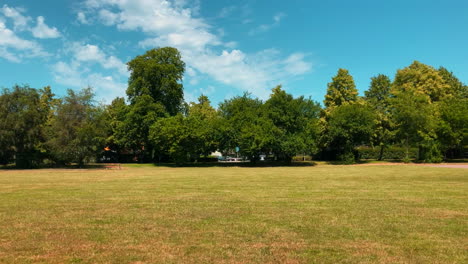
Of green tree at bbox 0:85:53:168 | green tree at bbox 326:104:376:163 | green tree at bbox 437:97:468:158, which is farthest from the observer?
green tree at bbox 326:104:376:163

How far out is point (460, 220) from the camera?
8898 millimetres

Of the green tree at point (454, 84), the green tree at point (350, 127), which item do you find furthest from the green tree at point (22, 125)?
the green tree at point (454, 84)

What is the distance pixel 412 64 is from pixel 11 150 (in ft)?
235

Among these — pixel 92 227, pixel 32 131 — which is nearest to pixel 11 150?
pixel 32 131

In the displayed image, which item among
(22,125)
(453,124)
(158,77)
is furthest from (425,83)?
(22,125)

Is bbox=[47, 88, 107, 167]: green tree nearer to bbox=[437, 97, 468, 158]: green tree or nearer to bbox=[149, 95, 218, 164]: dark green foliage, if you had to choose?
bbox=[149, 95, 218, 164]: dark green foliage

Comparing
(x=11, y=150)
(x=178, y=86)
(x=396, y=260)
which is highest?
(x=178, y=86)

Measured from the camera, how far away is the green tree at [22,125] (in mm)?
39531

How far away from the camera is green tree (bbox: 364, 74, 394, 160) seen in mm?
55000

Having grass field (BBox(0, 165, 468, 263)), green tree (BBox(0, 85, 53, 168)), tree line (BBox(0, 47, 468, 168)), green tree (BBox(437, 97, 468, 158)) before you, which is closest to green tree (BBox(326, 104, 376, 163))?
tree line (BBox(0, 47, 468, 168))

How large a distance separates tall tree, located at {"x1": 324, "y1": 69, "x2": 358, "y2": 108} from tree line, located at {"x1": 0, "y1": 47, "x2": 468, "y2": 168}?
0.18 meters

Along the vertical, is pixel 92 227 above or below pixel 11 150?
below

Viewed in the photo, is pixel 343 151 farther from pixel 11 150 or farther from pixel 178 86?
pixel 11 150

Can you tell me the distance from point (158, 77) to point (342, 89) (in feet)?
107
